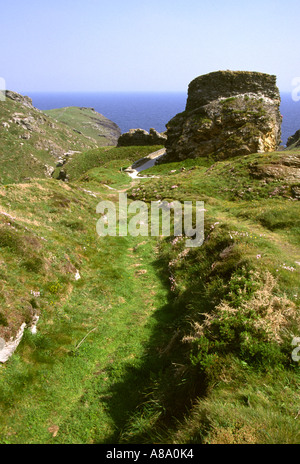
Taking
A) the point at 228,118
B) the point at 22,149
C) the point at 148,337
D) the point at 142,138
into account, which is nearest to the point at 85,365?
the point at 148,337

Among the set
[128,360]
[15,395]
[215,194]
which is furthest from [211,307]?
[215,194]

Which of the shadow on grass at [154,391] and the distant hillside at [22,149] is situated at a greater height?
the distant hillside at [22,149]

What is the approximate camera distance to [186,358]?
24.6ft

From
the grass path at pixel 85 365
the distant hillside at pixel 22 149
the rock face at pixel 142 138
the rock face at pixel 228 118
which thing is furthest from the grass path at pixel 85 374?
the distant hillside at pixel 22 149

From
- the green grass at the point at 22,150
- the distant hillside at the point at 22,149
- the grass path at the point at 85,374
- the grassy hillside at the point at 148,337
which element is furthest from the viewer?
the distant hillside at the point at 22,149

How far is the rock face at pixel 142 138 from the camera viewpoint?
86.9m

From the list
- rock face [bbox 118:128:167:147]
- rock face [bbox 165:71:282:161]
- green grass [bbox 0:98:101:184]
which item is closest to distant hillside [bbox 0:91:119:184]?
green grass [bbox 0:98:101:184]

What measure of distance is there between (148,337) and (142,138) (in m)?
87.7

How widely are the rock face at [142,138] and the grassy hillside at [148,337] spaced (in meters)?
74.8

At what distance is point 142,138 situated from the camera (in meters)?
90.1

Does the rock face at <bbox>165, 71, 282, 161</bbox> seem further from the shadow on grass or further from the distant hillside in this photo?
the distant hillside

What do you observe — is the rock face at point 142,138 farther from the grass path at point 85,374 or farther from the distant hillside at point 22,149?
the grass path at point 85,374

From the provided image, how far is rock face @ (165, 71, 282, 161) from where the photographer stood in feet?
164

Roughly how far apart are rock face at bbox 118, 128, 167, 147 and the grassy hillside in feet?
245
